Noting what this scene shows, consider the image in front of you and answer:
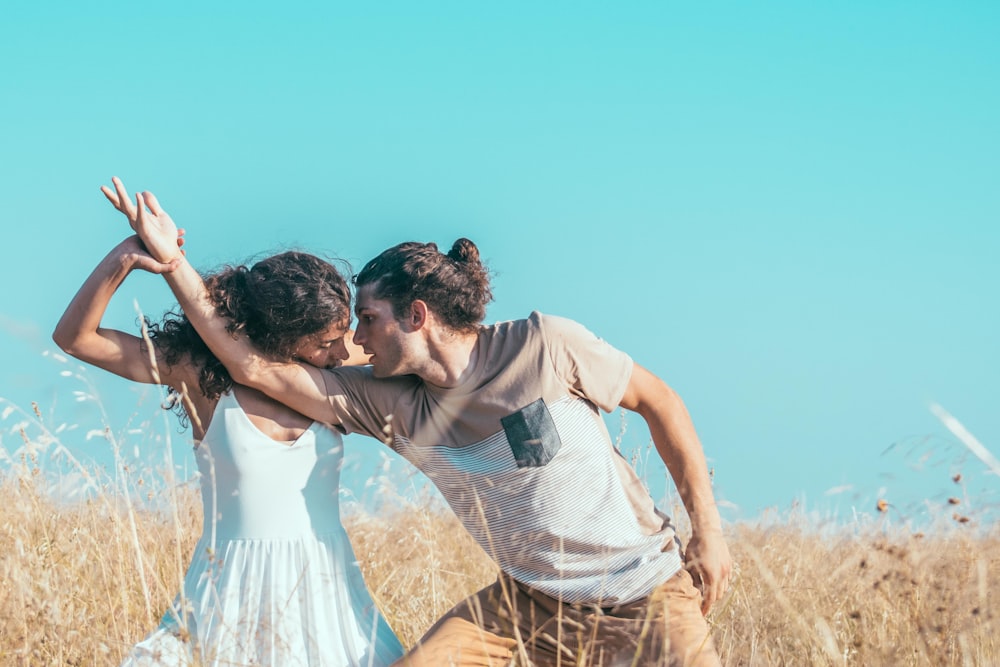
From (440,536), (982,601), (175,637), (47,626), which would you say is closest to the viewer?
(982,601)

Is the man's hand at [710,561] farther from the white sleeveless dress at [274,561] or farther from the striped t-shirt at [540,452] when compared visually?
the white sleeveless dress at [274,561]

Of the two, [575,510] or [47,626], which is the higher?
[575,510]

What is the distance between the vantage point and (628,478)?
3436 millimetres

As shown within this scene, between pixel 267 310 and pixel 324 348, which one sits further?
pixel 324 348

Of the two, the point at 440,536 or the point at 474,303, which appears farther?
the point at 440,536

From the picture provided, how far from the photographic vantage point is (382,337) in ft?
11.0

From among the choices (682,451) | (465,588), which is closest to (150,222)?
(682,451)

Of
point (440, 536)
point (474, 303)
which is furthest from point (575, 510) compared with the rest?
point (440, 536)

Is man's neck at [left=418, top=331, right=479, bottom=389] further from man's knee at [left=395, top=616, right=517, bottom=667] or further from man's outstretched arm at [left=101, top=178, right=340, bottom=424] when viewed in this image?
man's knee at [left=395, top=616, right=517, bottom=667]

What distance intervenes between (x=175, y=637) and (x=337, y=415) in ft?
2.72

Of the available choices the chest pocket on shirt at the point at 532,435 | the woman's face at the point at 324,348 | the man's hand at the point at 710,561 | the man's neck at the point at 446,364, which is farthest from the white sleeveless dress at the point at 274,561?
the man's hand at the point at 710,561

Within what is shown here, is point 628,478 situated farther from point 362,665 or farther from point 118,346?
point 118,346

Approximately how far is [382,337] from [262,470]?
579 millimetres

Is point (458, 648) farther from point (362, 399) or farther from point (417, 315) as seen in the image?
point (417, 315)
